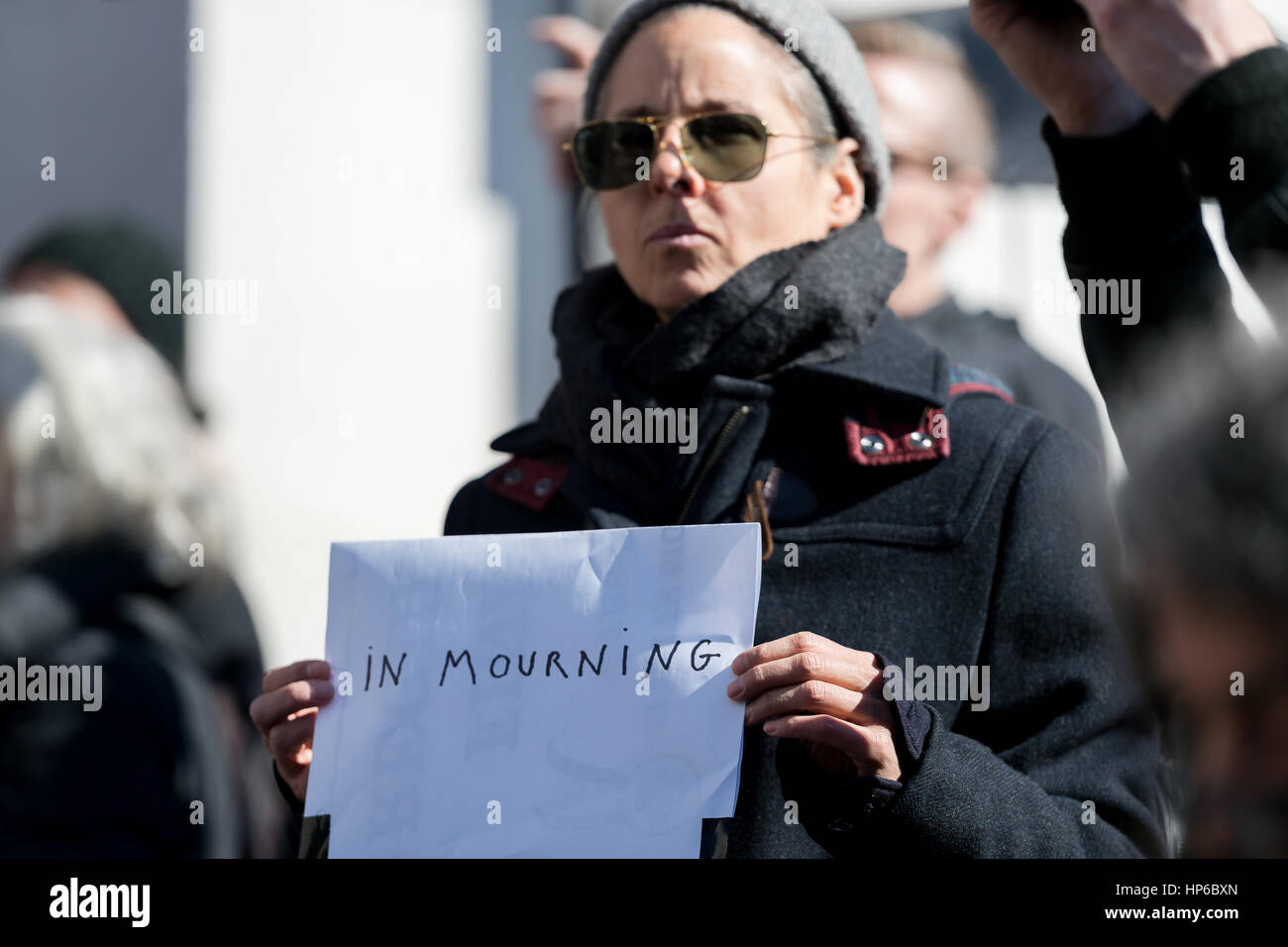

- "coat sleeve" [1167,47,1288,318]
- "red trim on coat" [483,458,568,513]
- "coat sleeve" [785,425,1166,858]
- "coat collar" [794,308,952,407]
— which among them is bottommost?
"coat sleeve" [785,425,1166,858]

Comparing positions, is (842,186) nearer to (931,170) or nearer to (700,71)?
(700,71)

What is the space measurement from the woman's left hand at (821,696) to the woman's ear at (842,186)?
2.53ft

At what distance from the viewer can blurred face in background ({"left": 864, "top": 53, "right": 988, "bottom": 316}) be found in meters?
3.13

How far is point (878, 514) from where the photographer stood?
185cm

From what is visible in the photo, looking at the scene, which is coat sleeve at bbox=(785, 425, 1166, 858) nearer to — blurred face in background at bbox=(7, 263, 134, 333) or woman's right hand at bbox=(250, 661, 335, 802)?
woman's right hand at bbox=(250, 661, 335, 802)

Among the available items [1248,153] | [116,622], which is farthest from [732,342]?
[116,622]

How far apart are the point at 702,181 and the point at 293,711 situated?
2.56 feet

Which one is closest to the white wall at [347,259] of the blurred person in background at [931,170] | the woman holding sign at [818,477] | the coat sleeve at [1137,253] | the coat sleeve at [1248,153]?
the blurred person in background at [931,170]

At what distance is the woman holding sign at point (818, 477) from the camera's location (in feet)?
4.98

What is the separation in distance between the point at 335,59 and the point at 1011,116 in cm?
203

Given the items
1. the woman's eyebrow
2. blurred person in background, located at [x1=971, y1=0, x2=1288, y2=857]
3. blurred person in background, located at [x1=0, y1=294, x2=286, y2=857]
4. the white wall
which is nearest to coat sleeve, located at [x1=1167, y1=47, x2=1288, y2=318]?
blurred person in background, located at [x1=971, y1=0, x2=1288, y2=857]

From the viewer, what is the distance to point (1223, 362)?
34.7 inches

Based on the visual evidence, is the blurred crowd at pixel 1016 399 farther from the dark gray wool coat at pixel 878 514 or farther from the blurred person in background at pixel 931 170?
the dark gray wool coat at pixel 878 514

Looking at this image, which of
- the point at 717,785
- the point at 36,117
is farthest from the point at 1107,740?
the point at 36,117
